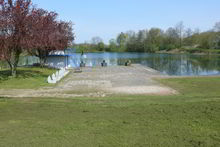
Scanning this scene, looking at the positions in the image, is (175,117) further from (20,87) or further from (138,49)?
(138,49)

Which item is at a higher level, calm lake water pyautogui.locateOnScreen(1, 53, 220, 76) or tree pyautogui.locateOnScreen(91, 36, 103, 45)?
tree pyautogui.locateOnScreen(91, 36, 103, 45)

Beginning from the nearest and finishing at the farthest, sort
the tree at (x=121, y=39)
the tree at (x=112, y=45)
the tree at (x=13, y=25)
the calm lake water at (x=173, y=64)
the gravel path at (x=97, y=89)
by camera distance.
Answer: the gravel path at (x=97, y=89), the tree at (x=13, y=25), the calm lake water at (x=173, y=64), the tree at (x=112, y=45), the tree at (x=121, y=39)

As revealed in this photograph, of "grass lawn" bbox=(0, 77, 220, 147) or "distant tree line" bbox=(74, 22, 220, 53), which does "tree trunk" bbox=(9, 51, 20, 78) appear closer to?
"grass lawn" bbox=(0, 77, 220, 147)

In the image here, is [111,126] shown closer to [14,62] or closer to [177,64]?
[14,62]

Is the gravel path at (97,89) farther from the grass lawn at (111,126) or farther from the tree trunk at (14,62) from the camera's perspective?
the grass lawn at (111,126)

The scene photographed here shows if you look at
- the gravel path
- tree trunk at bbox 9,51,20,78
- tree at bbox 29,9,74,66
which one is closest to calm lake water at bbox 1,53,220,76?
tree at bbox 29,9,74,66

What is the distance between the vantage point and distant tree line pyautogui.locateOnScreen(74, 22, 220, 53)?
83.8m

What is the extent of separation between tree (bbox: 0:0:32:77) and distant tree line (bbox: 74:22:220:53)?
236 feet

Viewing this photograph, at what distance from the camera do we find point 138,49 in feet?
355

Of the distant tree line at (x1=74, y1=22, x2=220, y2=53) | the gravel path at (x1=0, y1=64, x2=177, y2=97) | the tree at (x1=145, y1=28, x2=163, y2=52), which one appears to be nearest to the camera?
the gravel path at (x1=0, y1=64, x2=177, y2=97)

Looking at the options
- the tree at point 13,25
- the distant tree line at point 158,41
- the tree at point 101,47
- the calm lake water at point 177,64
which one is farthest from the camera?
the tree at point 101,47

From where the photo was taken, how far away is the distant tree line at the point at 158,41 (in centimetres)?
8381

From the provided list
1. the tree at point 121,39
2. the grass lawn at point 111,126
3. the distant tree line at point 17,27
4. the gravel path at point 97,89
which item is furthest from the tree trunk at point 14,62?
the tree at point 121,39

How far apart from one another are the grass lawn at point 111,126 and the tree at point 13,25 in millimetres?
9442
